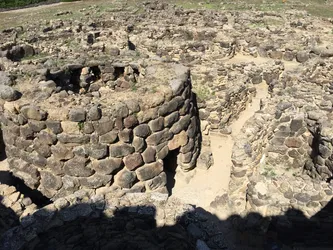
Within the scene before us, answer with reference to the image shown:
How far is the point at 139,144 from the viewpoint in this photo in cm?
977

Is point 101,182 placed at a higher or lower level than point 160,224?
lower

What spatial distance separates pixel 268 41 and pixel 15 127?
682 inches

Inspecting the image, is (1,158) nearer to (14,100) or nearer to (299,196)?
A: (14,100)

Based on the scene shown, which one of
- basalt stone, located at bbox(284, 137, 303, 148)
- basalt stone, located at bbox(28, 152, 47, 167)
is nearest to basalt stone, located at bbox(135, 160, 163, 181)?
basalt stone, located at bbox(28, 152, 47, 167)

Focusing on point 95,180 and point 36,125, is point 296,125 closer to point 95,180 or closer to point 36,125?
point 95,180

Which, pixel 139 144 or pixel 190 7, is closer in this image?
pixel 139 144

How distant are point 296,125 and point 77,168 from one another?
262 inches

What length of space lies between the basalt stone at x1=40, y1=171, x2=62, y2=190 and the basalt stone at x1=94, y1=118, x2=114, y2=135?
1930 mm

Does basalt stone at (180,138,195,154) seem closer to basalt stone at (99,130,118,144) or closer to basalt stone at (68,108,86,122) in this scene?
basalt stone at (99,130,118,144)

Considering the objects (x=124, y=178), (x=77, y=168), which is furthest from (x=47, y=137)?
(x=124, y=178)

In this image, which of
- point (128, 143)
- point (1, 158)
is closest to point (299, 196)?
point (128, 143)

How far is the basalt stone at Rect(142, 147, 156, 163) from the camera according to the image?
32.8 ft

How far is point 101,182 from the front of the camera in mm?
9820

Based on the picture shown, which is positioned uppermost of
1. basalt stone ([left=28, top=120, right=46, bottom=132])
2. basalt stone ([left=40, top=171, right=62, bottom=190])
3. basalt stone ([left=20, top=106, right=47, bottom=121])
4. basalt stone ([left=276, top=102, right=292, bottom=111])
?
basalt stone ([left=20, top=106, right=47, bottom=121])
